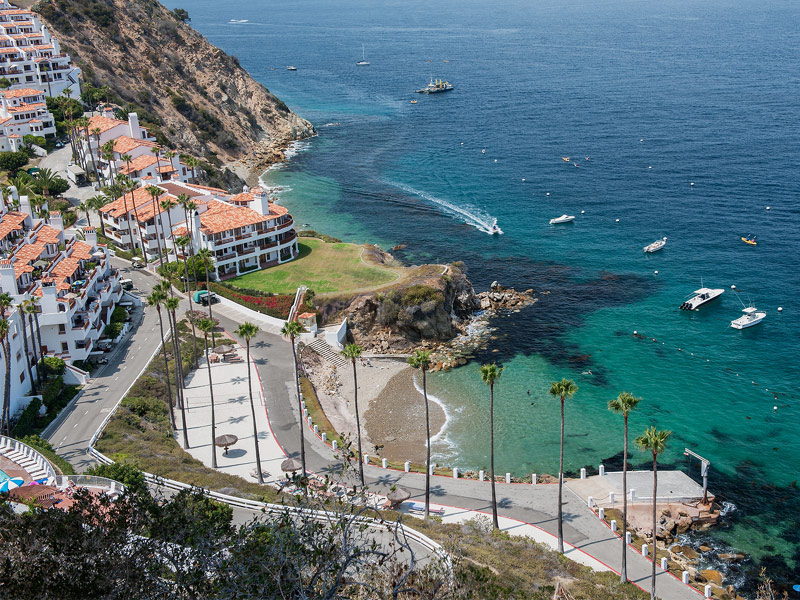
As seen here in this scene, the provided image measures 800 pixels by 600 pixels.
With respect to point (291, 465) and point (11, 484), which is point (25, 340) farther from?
point (291, 465)

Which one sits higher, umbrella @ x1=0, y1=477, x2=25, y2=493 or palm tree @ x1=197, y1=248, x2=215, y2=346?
palm tree @ x1=197, y1=248, x2=215, y2=346

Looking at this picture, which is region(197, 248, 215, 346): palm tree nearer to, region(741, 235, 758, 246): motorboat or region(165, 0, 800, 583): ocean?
region(165, 0, 800, 583): ocean

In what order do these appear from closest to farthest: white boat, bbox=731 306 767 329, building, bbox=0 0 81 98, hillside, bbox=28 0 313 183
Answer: white boat, bbox=731 306 767 329
building, bbox=0 0 81 98
hillside, bbox=28 0 313 183

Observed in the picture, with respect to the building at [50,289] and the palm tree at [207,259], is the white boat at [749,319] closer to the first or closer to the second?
the palm tree at [207,259]

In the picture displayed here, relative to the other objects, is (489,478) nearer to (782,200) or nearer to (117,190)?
(117,190)

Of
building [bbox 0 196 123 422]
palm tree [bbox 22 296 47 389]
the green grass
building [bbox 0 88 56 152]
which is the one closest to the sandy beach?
the green grass

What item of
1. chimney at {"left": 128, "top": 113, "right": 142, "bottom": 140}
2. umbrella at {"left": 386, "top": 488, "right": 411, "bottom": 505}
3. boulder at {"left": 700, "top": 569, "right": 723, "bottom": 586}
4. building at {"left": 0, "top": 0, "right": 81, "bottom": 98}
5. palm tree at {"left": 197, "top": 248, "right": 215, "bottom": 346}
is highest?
building at {"left": 0, "top": 0, "right": 81, "bottom": 98}

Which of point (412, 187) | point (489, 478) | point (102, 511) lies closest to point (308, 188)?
point (412, 187)
